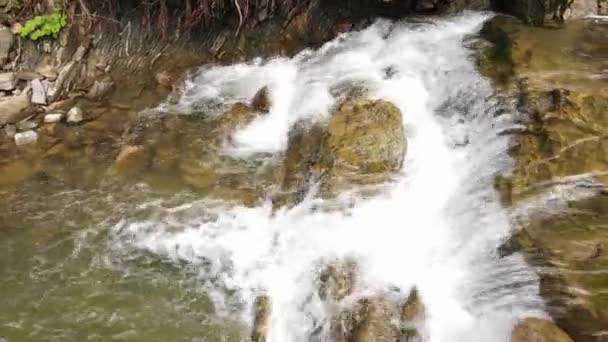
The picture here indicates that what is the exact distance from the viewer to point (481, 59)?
6.27 metres

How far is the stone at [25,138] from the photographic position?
20.6 ft

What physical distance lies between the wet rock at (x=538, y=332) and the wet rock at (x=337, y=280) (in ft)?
4.04

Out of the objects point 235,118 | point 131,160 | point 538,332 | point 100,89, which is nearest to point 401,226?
point 538,332

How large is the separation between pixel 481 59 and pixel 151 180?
3.61 meters

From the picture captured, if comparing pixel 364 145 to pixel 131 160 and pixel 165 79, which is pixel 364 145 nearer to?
pixel 131 160

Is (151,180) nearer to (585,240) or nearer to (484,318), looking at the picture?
(484,318)

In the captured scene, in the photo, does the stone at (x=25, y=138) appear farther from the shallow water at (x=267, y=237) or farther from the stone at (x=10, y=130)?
the shallow water at (x=267, y=237)

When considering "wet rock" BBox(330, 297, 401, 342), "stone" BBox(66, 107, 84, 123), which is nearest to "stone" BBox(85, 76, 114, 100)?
"stone" BBox(66, 107, 84, 123)

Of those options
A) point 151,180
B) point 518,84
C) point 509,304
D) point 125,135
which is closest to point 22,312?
point 151,180

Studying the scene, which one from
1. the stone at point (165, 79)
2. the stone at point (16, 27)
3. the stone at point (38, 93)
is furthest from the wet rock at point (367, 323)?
the stone at point (16, 27)

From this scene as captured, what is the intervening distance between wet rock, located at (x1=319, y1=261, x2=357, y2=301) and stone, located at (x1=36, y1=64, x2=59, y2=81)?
4.21m

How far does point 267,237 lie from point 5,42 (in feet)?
13.4

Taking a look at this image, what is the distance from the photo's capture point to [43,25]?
6.88 m

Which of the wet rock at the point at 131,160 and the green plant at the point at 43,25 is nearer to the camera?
the wet rock at the point at 131,160
